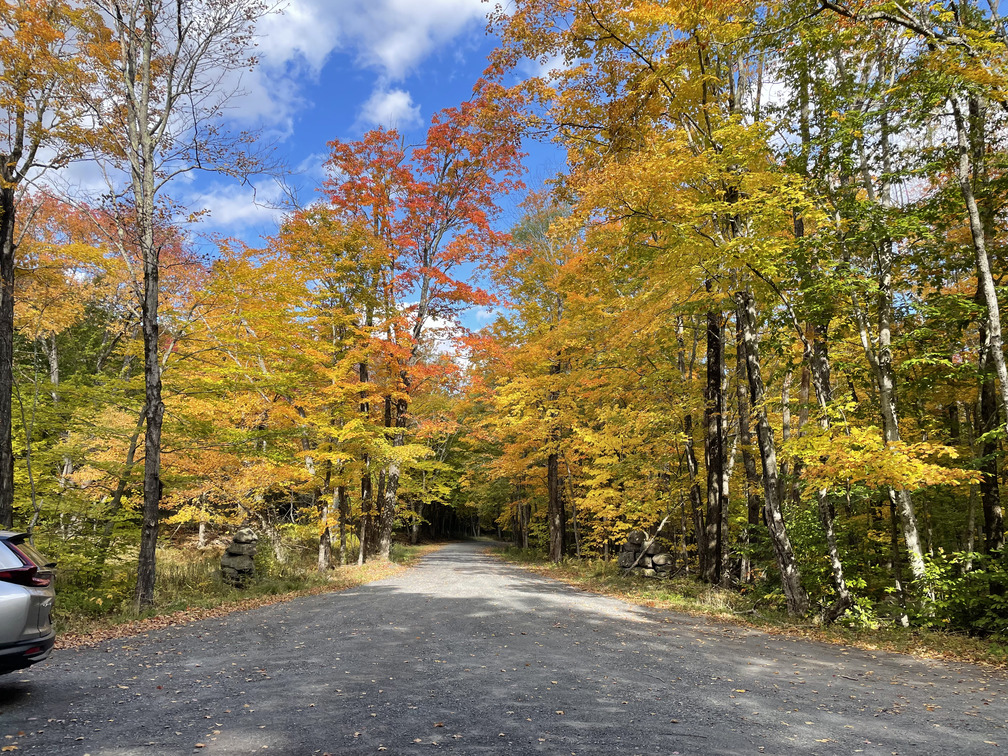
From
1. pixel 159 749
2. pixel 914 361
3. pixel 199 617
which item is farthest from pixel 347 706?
pixel 914 361

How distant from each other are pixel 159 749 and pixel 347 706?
1370 millimetres

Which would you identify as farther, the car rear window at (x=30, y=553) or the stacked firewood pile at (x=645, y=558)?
the stacked firewood pile at (x=645, y=558)

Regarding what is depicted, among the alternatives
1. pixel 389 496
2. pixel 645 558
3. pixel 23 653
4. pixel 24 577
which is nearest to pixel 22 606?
pixel 24 577

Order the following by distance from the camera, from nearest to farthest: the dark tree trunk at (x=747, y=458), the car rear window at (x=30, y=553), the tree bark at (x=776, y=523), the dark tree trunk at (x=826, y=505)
A: the car rear window at (x=30, y=553)
the dark tree trunk at (x=826, y=505)
the tree bark at (x=776, y=523)
the dark tree trunk at (x=747, y=458)

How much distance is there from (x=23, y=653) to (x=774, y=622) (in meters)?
10.4

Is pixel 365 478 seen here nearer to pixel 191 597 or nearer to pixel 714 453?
pixel 191 597

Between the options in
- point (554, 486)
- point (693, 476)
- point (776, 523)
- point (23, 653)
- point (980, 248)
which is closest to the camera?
point (23, 653)

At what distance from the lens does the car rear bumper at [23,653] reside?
4.32 meters

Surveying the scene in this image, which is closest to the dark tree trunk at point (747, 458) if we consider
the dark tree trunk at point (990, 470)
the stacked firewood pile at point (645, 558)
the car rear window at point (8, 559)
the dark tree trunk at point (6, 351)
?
the stacked firewood pile at point (645, 558)

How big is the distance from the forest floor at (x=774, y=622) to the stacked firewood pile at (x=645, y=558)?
0.49 m

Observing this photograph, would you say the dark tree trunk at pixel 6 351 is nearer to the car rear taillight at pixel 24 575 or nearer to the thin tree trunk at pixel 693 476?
the car rear taillight at pixel 24 575

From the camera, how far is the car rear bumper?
14.2 feet

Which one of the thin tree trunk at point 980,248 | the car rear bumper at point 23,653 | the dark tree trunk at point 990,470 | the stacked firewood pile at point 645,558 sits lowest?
the stacked firewood pile at point 645,558

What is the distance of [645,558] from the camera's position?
17.0 m
